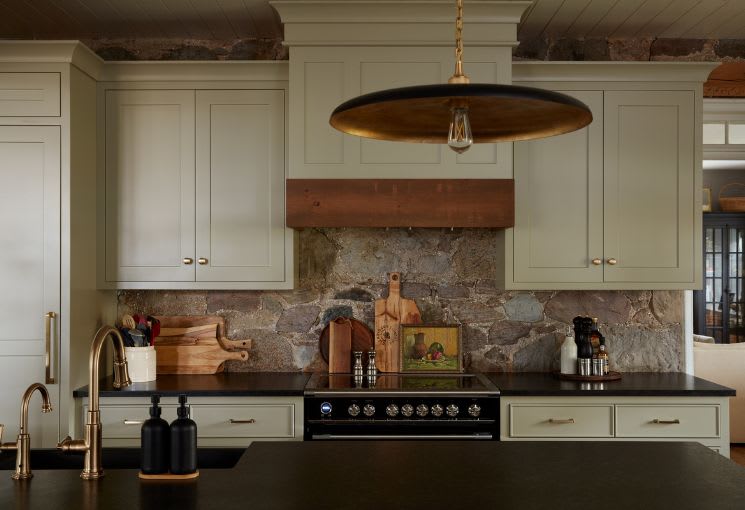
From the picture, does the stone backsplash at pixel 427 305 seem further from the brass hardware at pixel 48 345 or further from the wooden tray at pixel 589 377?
the brass hardware at pixel 48 345

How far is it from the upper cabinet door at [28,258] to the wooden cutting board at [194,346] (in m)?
0.69

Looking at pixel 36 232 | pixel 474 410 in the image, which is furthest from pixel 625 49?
pixel 36 232

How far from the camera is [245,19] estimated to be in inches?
153

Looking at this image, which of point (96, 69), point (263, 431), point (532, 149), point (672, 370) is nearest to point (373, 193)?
point (532, 149)

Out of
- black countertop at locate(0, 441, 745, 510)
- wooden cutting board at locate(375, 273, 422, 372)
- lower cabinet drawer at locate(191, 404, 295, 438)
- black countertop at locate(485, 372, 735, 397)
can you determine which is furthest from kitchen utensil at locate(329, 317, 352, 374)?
black countertop at locate(0, 441, 745, 510)

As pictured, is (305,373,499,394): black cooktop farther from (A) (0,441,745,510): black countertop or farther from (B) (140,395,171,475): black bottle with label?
(B) (140,395,171,475): black bottle with label

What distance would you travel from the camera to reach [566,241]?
378 centimetres

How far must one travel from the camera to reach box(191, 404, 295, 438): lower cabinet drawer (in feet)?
11.4

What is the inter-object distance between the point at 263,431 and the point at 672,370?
7.57 ft

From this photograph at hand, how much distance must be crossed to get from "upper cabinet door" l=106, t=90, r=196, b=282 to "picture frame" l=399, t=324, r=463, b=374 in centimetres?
121

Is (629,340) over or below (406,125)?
below

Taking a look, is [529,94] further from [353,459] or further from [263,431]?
[263,431]

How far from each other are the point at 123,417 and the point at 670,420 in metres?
2.61

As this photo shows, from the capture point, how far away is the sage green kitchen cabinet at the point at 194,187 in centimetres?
379
